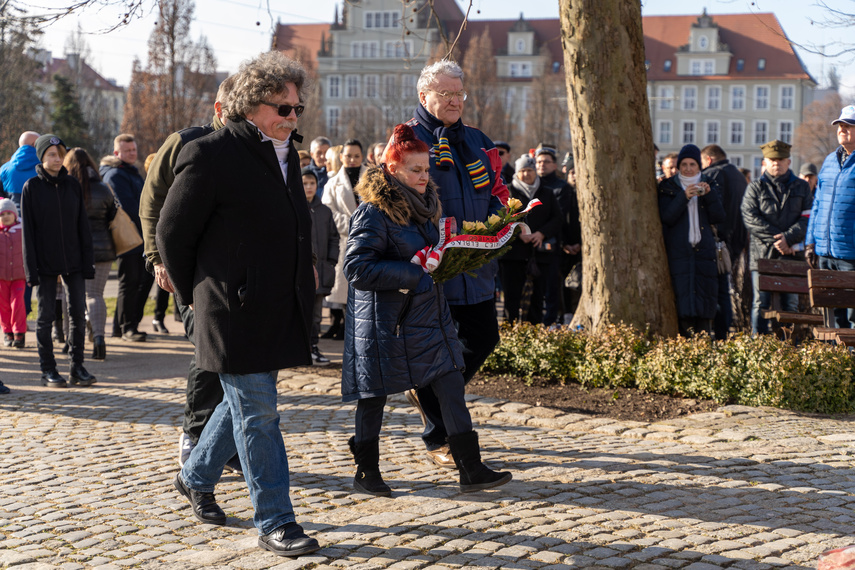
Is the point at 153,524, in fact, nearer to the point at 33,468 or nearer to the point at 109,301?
the point at 33,468

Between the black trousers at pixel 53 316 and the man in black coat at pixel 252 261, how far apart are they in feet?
14.8

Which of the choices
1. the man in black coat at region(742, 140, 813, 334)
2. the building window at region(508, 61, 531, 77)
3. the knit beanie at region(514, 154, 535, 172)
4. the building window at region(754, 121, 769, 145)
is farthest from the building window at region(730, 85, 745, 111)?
the knit beanie at region(514, 154, 535, 172)

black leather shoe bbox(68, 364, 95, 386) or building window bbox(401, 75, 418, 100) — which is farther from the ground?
building window bbox(401, 75, 418, 100)

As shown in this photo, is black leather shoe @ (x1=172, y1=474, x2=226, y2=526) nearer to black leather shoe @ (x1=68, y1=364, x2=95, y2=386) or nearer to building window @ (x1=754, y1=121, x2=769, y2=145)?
black leather shoe @ (x1=68, y1=364, x2=95, y2=386)

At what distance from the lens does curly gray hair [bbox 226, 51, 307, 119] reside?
412cm

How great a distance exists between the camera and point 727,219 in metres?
10.5

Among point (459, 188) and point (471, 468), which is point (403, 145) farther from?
point (471, 468)

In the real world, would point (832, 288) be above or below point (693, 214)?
below

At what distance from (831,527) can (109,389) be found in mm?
5957

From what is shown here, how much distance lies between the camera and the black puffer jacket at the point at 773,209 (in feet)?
33.6

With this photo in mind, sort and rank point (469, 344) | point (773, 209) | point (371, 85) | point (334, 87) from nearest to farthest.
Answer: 1. point (469, 344)
2. point (773, 209)
3. point (371, 85)
4. point (334, 87)

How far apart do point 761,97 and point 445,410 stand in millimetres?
85808

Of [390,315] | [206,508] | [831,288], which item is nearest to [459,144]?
[390,315]

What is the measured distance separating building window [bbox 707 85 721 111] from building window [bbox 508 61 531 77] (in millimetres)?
15545
